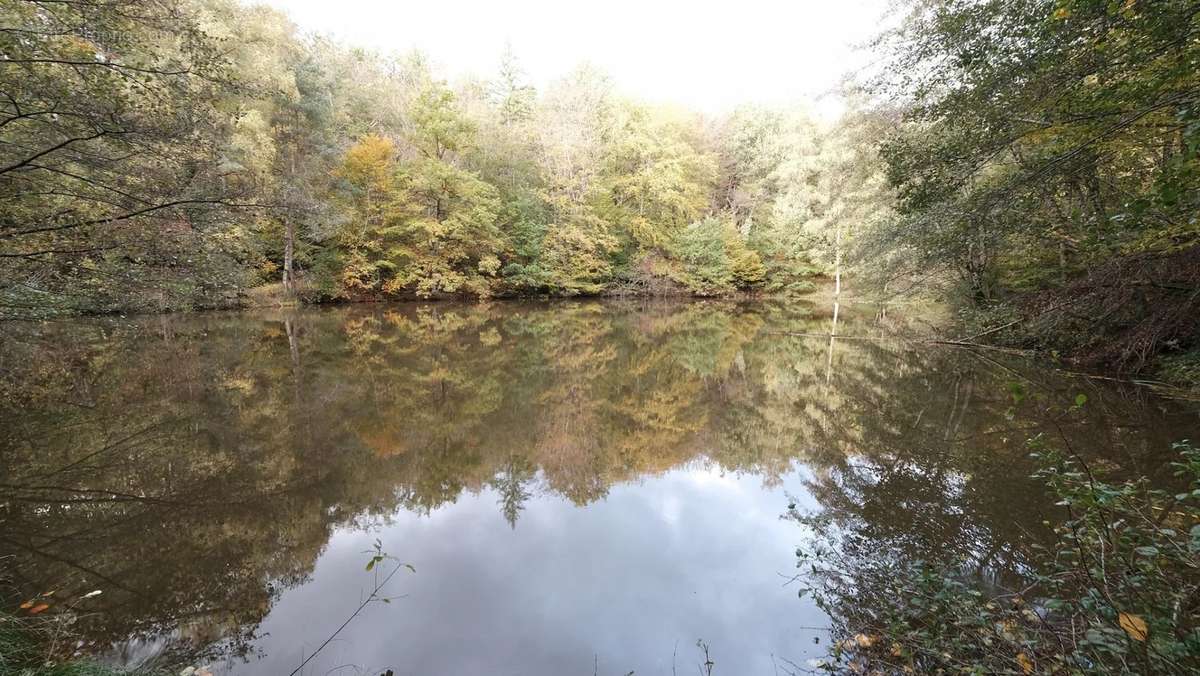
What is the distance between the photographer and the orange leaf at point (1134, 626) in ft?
5.61

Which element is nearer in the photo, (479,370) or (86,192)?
(86,192)

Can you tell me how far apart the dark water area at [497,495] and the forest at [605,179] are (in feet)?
5.83

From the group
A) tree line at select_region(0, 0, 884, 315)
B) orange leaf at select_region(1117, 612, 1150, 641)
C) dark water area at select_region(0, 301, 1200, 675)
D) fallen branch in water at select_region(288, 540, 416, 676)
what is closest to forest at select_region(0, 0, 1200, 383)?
tree line at select_region(0, 0, 884, 315)

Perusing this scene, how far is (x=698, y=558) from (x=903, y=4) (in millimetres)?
12594

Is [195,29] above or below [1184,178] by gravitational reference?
above

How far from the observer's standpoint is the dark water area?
3.32 m

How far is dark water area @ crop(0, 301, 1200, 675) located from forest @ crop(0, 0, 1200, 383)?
1776 mm

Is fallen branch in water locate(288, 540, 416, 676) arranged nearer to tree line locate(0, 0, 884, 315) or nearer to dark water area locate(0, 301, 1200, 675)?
dark water area locate(0, 301, 1200, 675)

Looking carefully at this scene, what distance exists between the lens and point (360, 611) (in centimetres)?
353

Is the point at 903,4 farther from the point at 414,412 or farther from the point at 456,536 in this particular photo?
the point at 456,536

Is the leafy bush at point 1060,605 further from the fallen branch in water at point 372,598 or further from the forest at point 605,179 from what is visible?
the fallen branch in water at point 372,598

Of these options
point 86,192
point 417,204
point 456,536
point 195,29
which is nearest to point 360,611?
point 456,536

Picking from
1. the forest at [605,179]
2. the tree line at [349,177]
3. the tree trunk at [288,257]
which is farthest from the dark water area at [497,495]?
the tree trunk at [288,257]

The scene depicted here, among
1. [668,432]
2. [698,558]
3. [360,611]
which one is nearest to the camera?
[360,611]
